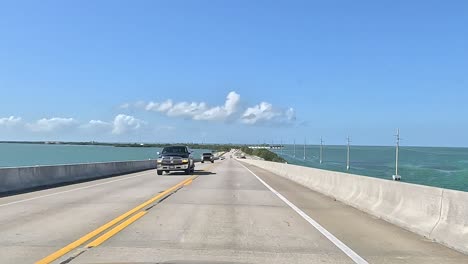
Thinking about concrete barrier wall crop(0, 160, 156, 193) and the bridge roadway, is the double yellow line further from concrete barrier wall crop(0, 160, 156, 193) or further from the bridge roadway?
concrete barrier wall crop(0, 160, 156, 193)

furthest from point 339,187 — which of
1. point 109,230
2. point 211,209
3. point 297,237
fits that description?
point 109,230

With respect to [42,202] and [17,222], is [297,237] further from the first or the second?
[42,202]

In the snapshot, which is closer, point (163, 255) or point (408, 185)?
point (163, 255)

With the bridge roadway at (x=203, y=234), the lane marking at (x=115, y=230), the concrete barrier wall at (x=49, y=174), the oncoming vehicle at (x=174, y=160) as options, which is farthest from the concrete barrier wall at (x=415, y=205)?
the oncoming vehicle at (x=174, y=160)

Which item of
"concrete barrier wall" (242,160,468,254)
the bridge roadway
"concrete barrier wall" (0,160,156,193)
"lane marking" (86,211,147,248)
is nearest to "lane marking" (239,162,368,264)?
the bridge roadway

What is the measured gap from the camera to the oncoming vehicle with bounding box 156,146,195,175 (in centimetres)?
3688

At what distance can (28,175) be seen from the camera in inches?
937

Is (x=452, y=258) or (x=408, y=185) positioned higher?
(x=408, y=185)

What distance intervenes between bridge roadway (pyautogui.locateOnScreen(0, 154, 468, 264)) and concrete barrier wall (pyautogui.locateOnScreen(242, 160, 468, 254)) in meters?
0.29

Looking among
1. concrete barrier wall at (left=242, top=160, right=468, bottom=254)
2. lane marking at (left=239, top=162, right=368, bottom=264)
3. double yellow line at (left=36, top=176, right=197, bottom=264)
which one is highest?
concrete barrier wall at (left=242, top=160, right=468, bottom=254)

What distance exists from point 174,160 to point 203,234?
26.3 meters

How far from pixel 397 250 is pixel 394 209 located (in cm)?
393

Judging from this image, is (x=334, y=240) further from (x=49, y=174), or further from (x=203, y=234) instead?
(x=49, y=174)

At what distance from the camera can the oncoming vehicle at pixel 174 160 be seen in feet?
121
